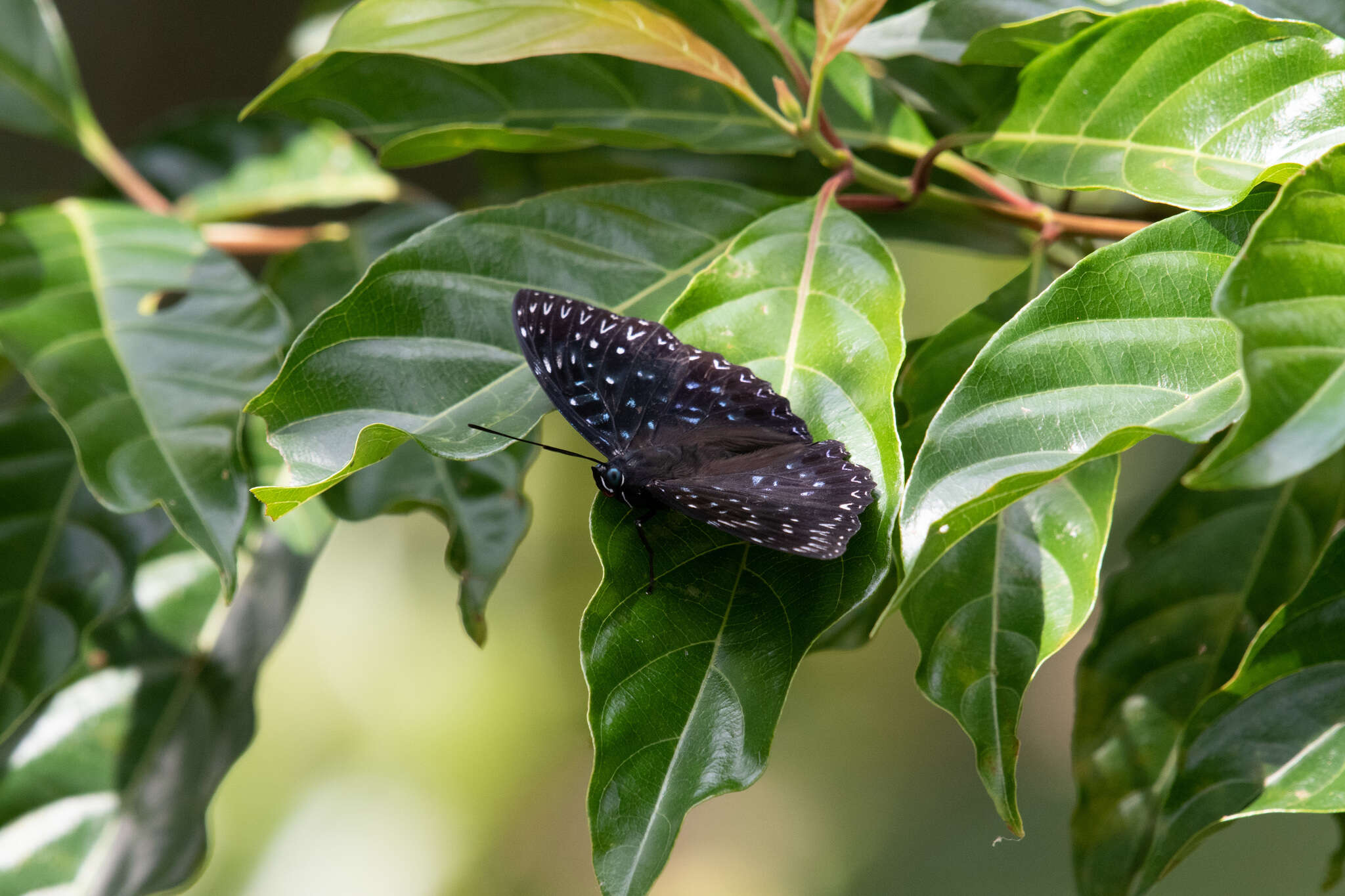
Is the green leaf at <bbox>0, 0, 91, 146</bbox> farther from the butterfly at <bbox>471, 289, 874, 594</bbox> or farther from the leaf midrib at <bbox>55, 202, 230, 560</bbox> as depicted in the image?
the butterfly at <bbox>471, 289, 874, 594</bbox>

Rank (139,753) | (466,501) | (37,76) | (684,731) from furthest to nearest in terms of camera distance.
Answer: (37,76) < (139,753) < (466,501) < (684,731)

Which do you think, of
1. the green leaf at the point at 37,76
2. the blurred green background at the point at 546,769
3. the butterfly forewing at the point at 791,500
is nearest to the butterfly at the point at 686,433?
the butterfly forewing at the point at 791,500

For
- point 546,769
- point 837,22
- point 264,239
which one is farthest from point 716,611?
point 546,769

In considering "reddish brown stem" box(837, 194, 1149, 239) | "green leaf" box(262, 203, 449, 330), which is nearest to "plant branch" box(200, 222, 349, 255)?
"green leaf" box(262, 203, 449, 330)

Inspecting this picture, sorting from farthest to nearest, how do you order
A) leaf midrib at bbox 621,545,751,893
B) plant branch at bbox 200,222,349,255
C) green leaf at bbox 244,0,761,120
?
plant branch at bbox 200,222,349,255 < green leaf at bbox 244,0,761,120 < leaf midrib at bbox 621,545,751,893

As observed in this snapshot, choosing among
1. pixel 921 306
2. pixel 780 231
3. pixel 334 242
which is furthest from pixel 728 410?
pixel 921 306

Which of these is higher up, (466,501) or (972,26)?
(972,26)

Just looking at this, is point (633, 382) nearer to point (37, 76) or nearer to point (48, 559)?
point (48, 559)
